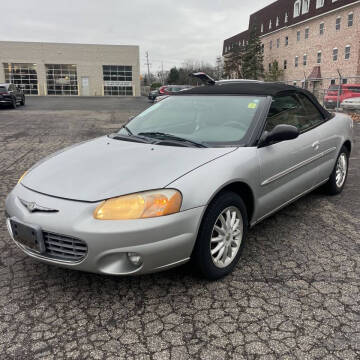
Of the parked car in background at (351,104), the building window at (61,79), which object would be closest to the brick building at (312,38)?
the parked car in background at (351,104)

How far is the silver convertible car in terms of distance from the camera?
2.35m

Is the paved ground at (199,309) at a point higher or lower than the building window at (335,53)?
lower

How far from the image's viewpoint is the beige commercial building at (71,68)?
182 ft

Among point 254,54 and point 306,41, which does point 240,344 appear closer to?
point 306,41

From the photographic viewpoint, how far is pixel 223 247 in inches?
112

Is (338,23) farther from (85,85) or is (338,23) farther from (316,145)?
(316,145)

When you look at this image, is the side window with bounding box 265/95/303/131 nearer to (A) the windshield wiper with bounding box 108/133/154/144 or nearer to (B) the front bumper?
(A) the windshield wiper with bounding box 108/133/154/144

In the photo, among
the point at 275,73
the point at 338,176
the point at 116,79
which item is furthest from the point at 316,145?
the point at 116,79

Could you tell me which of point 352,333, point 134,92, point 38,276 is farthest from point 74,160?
point 134,92

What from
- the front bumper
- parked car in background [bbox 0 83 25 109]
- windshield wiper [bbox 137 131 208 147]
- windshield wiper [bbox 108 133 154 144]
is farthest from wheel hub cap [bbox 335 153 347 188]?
parked car in background [bbox 0 83 25 109]

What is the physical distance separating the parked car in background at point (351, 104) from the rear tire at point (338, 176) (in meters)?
11.8

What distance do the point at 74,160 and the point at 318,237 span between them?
2.49 m

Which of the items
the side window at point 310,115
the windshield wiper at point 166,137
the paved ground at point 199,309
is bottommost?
the paved ground at point 199,309

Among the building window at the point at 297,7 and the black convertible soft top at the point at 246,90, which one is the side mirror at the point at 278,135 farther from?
the building window at the point at 297,7
